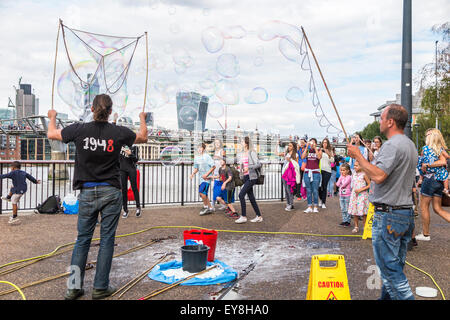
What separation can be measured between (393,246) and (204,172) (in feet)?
21.8

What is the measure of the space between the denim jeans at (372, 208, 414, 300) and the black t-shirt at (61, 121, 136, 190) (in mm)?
2492

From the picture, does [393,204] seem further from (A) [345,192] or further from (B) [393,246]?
(A) [345,192]

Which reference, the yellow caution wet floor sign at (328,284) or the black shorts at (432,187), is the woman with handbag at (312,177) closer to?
the black shorts at (432,187)

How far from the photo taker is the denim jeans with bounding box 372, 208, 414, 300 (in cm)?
296

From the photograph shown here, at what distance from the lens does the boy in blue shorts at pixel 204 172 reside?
9.14 meters

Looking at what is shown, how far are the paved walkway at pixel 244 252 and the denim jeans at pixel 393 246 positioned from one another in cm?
87

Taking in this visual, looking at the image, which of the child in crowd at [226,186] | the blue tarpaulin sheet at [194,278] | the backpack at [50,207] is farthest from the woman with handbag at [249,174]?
the backpack at [50,207]

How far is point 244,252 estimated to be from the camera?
561cm

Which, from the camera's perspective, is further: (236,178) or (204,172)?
(204,172)

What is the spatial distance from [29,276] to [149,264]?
53.5 inches

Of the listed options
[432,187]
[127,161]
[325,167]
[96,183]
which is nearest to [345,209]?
[432,187]
